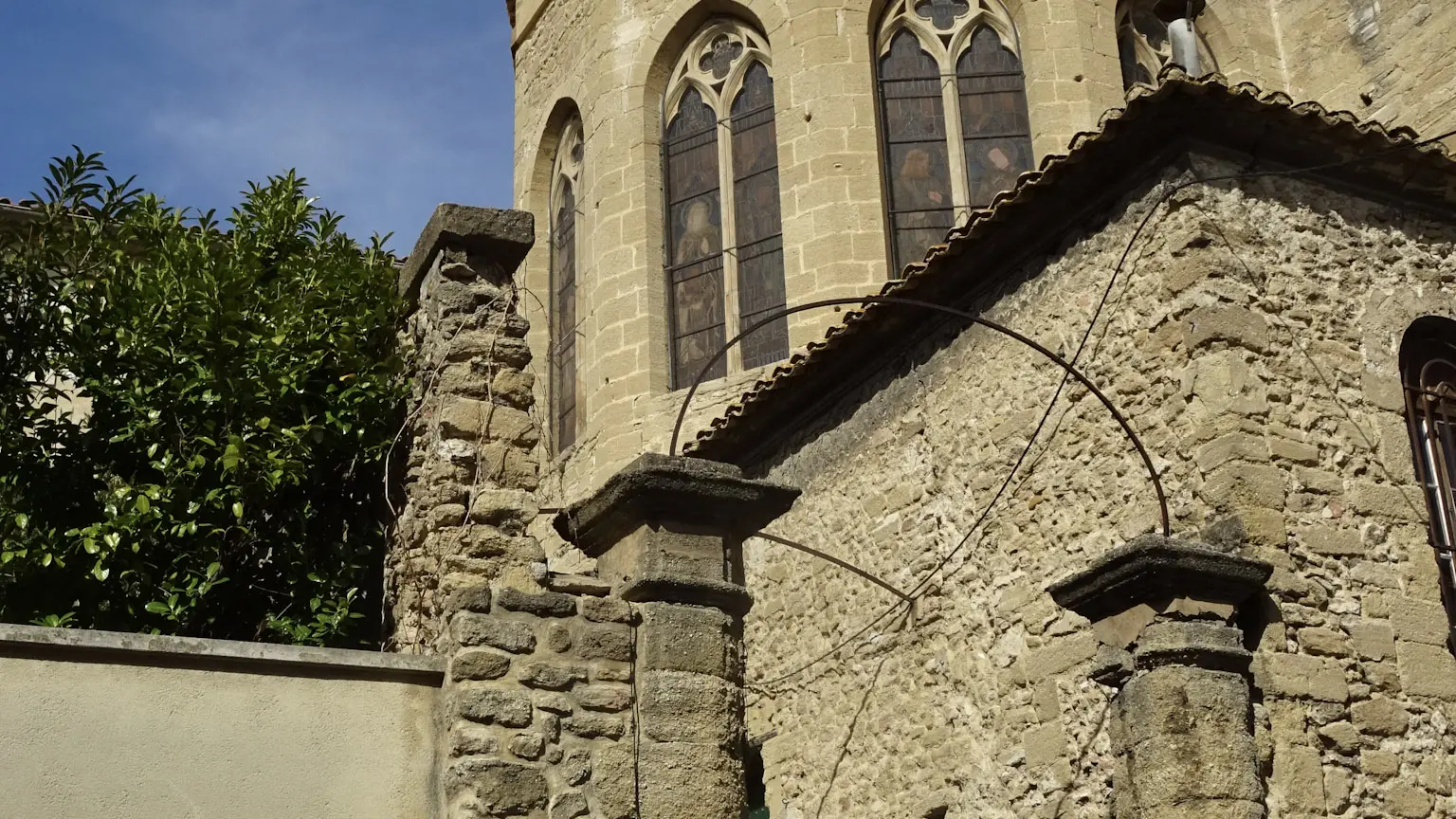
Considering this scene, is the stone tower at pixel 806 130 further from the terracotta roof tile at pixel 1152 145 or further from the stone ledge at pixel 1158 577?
the stone ledge at pixel 1158 577

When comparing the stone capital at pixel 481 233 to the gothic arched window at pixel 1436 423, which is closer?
the stone capital at pixel 481 233

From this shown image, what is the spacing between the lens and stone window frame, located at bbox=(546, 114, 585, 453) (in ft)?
46.6

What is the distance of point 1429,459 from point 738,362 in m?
5.97

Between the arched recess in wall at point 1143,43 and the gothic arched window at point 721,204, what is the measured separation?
2.91 m

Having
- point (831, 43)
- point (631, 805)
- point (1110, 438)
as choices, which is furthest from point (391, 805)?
point (831, 43)

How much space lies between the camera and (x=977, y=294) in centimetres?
855

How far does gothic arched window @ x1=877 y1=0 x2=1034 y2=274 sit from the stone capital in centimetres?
684

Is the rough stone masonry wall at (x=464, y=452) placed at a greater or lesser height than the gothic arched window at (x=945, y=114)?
lesser

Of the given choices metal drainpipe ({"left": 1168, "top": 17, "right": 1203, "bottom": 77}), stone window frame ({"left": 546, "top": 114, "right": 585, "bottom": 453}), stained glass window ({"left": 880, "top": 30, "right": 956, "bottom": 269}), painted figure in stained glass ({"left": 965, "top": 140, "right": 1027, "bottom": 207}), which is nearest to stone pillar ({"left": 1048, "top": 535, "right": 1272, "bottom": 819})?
metal drainpipe ({"left": 1168, "top": 17, "right": 1203, "bottom": 77})

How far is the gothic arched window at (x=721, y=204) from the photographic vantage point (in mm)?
12812

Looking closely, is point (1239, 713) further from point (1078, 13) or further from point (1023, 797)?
point (1078, 13)

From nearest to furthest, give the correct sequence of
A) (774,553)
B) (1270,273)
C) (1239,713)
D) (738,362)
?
(1239,713) → (1270,273) → (774,553) → (738,362)

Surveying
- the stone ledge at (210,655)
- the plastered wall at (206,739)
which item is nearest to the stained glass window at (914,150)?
the stone ledge at (210,655)

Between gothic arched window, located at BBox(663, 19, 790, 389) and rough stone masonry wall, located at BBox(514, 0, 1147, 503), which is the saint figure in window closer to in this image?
rough stone masonry wall, located at BBox(514, 0, 1147, 503)
